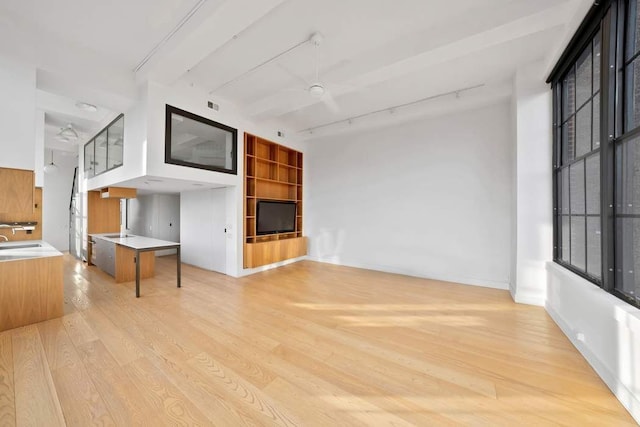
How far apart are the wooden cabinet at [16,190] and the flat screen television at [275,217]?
125 inches

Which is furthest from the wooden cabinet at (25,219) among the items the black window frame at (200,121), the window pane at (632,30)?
the window pane at (632,30)

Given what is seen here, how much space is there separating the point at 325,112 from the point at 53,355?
5.10 m

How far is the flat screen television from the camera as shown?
5.29 metres

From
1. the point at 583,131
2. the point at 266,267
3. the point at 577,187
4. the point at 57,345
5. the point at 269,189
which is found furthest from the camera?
the point at 269,189

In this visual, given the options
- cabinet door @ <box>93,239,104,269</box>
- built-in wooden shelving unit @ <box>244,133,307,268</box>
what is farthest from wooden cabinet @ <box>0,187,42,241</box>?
built-in wooden shelving unit @ <box>244,133,307,268</box>

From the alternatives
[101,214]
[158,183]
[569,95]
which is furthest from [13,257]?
[569,95]

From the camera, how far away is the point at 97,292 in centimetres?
376

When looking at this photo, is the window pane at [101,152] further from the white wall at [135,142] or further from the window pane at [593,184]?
the window pane at [593,184]

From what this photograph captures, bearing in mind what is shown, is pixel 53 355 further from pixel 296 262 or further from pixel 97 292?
pixel 296 262

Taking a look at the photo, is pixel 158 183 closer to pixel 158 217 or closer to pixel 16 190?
pixel 16 190

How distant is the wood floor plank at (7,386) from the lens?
1.45 metres

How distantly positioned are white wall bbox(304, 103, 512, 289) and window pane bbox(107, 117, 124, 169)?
4.01 m

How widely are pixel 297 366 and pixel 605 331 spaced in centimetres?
241

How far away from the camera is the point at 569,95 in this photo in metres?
2.89
